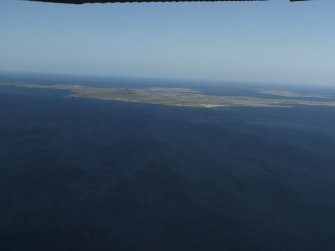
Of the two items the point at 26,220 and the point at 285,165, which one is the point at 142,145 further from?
the point at 26,220

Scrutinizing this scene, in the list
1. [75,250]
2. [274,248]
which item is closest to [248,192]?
[274,248]

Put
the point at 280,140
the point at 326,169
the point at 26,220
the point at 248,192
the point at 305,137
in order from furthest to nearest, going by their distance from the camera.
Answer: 1. the point at 305,137
2. the point at 280,140
3. the point at 326,169
4. the point at 248,192
5. the point at 26,220

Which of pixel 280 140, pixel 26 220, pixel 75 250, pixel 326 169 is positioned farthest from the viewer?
pixel 280 140

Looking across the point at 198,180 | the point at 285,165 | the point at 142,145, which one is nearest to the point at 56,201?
the point at 198,180

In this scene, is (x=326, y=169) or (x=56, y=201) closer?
(x=56, y=201)

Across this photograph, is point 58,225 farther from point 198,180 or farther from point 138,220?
point 198,180

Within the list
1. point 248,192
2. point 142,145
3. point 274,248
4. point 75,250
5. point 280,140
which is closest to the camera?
point 75,250
